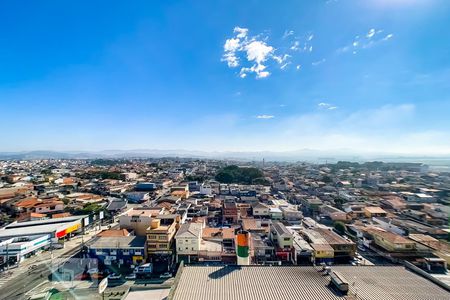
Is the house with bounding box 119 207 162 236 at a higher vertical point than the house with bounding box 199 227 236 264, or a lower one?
higher

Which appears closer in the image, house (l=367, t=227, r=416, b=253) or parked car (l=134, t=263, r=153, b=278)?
parked car (l=134, t=263, r=153, b=278)

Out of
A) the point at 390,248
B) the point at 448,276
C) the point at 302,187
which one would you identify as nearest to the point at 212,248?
the point at 390,248

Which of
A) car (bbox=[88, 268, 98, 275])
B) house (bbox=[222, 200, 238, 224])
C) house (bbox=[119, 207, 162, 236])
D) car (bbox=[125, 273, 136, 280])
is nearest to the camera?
car (bbox=[125, 273, 136, 280])

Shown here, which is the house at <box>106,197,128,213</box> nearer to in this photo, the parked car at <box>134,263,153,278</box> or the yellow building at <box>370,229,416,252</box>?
the parked car at <box>134,263,153,278</box>

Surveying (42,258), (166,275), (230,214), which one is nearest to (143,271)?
(166,275)

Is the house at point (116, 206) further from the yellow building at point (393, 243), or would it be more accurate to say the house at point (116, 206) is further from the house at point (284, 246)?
the yellow building at point (393, 243)

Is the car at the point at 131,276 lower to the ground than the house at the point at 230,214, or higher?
lower

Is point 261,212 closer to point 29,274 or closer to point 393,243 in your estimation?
point 393,243

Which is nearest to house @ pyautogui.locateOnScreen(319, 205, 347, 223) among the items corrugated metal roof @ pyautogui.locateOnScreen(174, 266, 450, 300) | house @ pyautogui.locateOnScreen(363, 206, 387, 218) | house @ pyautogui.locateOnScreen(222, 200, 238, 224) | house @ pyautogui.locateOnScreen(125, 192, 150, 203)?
house @ pyautogui.locateOnScreen(363, 206, 387, 218)

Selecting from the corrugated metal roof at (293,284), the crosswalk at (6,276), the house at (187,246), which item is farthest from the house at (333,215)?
the crosswalk at (6,276)

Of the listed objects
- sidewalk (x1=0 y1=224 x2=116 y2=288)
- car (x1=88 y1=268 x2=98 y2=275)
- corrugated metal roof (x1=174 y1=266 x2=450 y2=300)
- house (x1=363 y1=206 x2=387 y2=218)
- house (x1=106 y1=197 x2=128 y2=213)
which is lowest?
sidewalk (x1=0 y1=224 x2=116 y2=288)

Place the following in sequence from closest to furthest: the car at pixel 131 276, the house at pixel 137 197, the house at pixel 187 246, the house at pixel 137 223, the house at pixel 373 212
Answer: the car at pixel 131 276, the house at pixel 187 246, the house at pixel 137 223, the house at pixel 373 212, the house at pixel 137 197

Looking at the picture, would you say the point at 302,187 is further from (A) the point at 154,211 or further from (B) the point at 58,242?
(B) the point at 58,242
